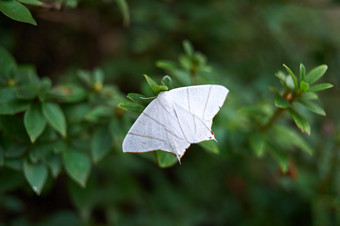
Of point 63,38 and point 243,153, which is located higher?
point 243,153

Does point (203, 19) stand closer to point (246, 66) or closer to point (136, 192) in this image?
point (246, 66)

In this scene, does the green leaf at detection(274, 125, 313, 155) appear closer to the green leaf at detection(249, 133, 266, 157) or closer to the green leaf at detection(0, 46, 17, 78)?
the green leaf at detection(249, 133, 266, 157)

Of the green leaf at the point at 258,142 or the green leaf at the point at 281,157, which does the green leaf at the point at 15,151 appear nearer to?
the green leaf at the point at 258,142

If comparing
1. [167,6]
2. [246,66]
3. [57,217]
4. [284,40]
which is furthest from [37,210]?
[284,40]

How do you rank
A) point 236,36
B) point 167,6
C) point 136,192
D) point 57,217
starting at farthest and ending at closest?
point 236,36 → point 167,6 → point 136,192 → point 57,217

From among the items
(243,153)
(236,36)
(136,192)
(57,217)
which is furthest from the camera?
(236,36)
